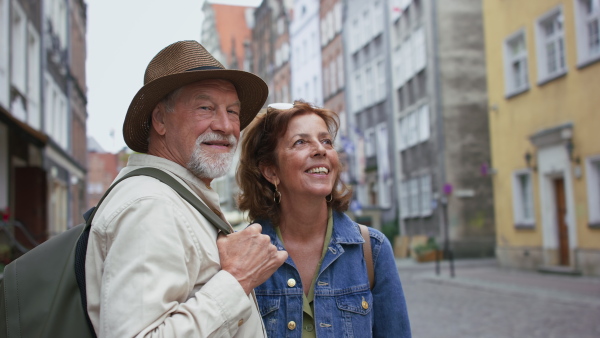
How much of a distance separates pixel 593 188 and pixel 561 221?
7.69ft

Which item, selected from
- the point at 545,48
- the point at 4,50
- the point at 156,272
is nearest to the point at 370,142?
the point at 545,48

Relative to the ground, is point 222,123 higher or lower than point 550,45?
lower

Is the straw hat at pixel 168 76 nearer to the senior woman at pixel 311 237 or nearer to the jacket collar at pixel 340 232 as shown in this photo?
the senior woman at pixel 311 237

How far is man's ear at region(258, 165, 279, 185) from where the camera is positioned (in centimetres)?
316

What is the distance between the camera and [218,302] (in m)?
2.04

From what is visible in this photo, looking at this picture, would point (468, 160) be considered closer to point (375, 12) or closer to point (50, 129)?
point (375, 12)

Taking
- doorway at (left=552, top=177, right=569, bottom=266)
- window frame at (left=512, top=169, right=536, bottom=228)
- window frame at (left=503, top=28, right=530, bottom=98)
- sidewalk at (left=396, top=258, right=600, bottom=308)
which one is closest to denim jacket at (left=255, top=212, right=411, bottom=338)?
sidewalk at (left=396, top=258, right=600, bottom=308)

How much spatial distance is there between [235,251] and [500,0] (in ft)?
66.2

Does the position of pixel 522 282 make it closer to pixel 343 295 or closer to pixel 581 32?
pixel 581 32

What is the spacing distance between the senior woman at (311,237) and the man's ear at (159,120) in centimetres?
69

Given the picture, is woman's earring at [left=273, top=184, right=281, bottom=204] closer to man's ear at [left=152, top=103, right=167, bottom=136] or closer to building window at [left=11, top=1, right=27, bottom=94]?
man's ear at [left=152, top=103, right=167, bottom=136]

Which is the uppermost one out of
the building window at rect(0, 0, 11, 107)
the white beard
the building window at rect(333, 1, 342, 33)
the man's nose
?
the building window at rect(333, 1, 342, 33)

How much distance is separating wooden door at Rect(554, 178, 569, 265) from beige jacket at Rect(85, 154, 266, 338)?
17580 millimetres

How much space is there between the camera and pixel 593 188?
16312 millimetres
